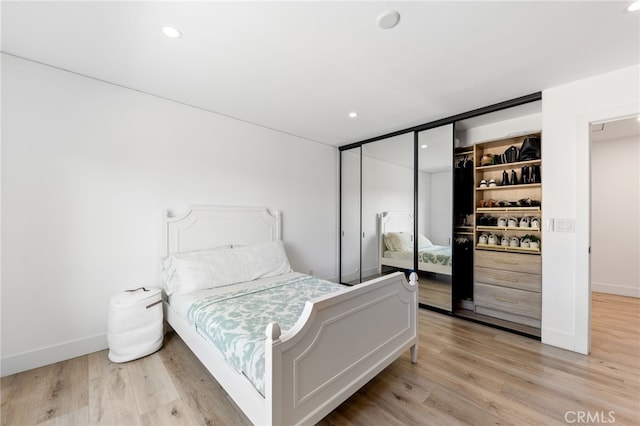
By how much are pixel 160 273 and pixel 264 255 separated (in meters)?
1.08

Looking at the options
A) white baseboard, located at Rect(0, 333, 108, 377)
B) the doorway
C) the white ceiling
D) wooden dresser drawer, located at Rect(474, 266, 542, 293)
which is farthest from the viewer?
the doorway

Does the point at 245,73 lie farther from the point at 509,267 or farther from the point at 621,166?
the point at 621,166

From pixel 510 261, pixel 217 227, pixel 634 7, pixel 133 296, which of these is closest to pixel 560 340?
pixel 510 261

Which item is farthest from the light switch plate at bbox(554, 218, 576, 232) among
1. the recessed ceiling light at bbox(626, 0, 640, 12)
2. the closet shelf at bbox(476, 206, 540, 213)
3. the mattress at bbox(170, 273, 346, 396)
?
A: the mattress at bbox(170, 273, 346, 396)

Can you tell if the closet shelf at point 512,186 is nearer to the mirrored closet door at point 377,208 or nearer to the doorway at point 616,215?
the mirrored closet door at point 377,208

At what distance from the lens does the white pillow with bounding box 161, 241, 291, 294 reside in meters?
2.44

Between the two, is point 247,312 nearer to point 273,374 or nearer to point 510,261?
point 273,374

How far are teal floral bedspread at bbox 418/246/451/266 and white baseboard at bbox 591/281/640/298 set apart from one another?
118 inches

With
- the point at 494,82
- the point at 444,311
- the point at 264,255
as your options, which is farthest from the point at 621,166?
the point at 264,255

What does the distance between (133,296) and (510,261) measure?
12.7ft

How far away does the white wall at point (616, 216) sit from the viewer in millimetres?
3793

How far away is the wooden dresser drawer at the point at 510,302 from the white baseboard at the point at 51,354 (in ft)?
13.4

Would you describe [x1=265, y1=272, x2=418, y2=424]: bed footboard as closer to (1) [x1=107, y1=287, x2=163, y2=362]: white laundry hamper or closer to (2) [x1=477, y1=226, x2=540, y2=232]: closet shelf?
(1) [x1=107, y1=287, x2=163, y2=362]: white laundry hamper

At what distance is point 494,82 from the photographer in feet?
7.64
